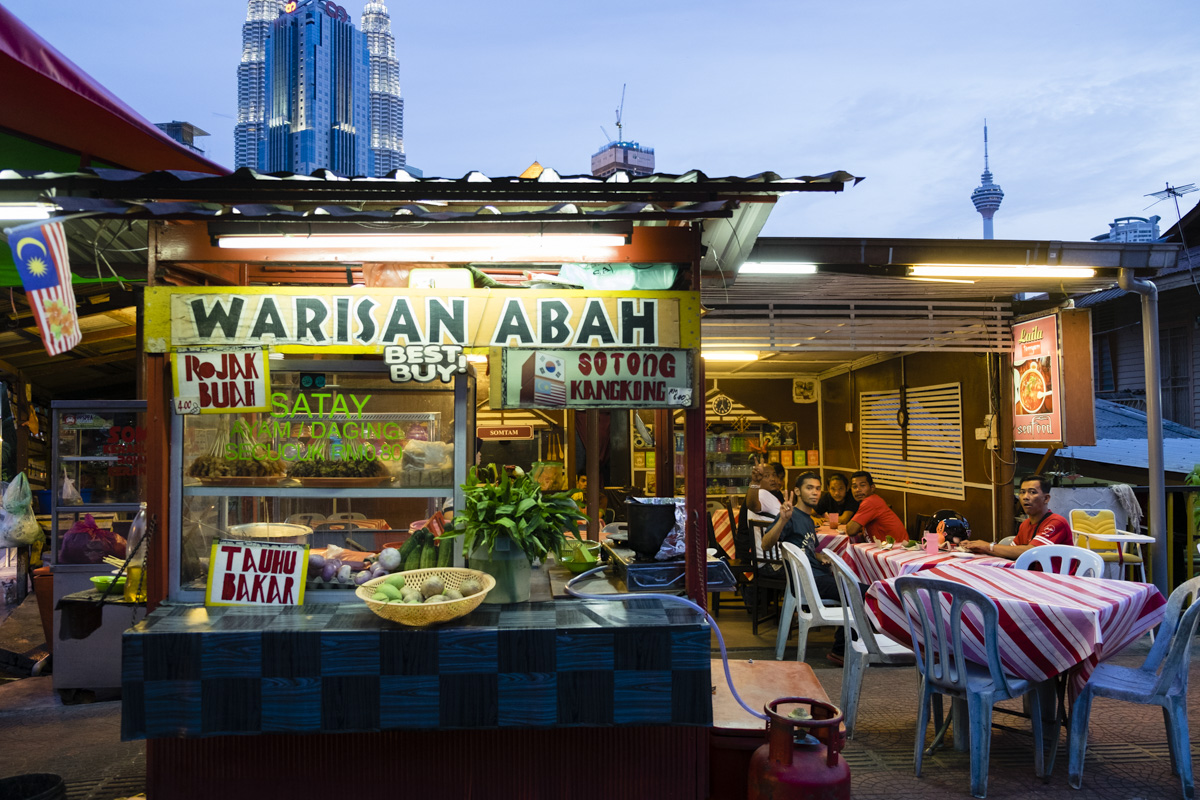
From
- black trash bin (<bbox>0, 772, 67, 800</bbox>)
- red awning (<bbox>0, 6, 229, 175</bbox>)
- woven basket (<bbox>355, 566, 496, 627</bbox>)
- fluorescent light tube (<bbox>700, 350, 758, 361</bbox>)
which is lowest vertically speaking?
black trash bin (<bbox>0, 772, 67, 800</bbox>)

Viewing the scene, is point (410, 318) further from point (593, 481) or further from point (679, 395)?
point (593, 481)

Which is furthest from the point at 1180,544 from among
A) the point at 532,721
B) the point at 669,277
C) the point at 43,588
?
the point at 43,588

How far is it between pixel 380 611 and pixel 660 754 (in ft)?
4.87

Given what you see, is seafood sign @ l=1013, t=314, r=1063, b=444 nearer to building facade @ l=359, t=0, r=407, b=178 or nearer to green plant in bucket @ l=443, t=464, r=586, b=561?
green plant in bucket @ l=443, t=464, r=586, b=561

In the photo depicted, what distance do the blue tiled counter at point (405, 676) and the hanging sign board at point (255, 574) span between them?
293 millimetres

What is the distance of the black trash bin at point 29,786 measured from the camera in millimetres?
3352

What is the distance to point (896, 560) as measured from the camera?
5.96 meters

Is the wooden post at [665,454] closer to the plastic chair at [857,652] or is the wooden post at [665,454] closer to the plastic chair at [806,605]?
the plastic chair at [806,605]

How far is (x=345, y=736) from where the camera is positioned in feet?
12.0

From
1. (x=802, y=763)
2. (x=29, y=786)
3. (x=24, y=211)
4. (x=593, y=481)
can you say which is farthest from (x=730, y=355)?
(x=29, y=786)

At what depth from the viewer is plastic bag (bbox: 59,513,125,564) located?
6055mm

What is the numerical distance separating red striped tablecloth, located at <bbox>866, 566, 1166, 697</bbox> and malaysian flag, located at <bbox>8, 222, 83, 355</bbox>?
4268mm

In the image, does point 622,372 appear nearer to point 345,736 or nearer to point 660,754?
point 660,754

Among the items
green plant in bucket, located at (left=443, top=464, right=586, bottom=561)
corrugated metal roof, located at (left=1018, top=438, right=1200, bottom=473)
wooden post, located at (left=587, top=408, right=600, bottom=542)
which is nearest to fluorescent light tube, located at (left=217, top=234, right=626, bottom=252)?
green plant in bucket, located at (left=443, top=464, right=586, bottom=561)
